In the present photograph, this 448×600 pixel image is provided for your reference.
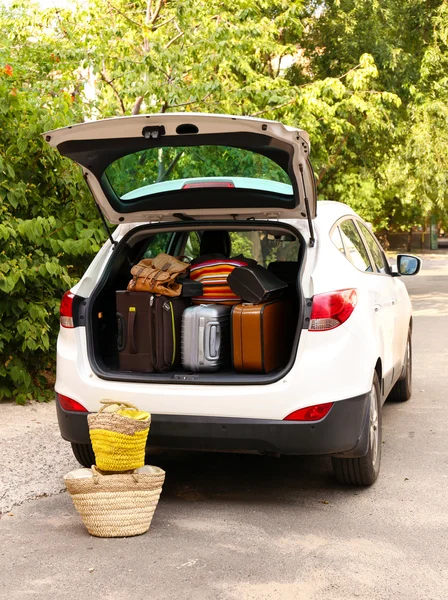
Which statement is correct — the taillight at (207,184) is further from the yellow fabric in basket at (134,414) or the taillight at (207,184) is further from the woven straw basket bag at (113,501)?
the woven straw basket bag at (113,501)

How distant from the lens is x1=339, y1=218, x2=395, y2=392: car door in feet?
18.1

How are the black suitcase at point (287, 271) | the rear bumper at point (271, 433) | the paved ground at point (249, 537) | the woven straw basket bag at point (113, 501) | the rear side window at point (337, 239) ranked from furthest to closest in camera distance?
the black suitcase at point (287, 271) < the rear side window at point (337, 239) < the rear bumper at point (271, 433) < the woven straw basket bag at point (113, 501) < the paved ground at point (249, 537)

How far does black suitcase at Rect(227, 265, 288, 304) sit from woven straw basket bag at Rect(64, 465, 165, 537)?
4.06ft

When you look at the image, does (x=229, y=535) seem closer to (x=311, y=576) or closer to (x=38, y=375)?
(x=311, y=576)

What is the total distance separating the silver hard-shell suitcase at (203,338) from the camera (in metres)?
5.20

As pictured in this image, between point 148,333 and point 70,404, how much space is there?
0.60 meters

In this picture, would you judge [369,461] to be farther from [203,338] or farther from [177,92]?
[177,92]

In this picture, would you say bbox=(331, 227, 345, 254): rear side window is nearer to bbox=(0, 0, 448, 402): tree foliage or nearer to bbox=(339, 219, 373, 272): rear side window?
bbox=(339, 219, 373, 272): rear side window

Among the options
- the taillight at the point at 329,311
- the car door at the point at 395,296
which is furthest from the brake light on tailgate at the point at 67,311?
the car door at the point at 395,296

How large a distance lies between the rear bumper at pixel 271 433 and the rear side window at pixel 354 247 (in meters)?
1.04

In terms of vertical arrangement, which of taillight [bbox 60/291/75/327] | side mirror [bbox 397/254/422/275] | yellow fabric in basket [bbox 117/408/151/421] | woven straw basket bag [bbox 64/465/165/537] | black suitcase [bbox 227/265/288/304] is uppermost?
black suitcase [bbox 227/265/288/304]

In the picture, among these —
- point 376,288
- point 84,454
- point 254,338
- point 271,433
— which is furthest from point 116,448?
point 376,288

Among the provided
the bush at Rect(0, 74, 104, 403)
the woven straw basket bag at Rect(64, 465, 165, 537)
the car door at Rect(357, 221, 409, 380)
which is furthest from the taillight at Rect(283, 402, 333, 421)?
the bush at Rect(0, 74, 104, 403)

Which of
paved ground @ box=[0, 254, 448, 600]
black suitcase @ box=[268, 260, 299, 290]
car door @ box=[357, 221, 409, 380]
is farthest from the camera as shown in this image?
car door @ box=[357, 221, 409, 380]
